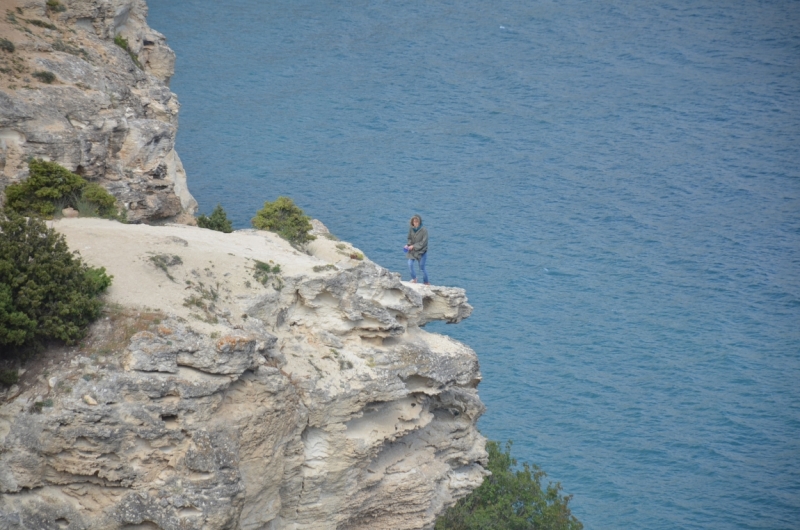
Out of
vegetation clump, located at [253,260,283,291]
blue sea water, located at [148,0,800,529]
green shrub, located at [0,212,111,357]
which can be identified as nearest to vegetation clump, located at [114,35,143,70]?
vegetation clump, located at [253,260,283,291]

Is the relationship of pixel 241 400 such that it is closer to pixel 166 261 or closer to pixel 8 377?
pixel 166 261

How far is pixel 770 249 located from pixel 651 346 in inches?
412

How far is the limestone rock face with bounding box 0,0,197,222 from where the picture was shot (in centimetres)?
2511

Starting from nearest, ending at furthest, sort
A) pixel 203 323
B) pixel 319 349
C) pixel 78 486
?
1. pixel 78 486
2. pixel 203 323
3. pixel 319 349

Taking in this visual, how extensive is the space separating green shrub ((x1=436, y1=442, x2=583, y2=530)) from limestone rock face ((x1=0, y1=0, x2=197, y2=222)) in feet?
43.7

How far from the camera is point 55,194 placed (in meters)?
23.2

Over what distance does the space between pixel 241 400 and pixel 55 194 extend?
7652mm

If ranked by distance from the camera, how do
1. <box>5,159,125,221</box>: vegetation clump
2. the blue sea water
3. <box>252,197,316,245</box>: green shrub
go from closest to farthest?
<box>5,159,125,221</box>: vegetation clump, <box>252,197,316,245</box>: green shrub, the blue sea water

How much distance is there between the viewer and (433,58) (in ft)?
204

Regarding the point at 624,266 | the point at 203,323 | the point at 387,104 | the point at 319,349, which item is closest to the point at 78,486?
the point at 203,323

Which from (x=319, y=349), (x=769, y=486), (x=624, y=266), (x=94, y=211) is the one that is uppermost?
(x=94, y=211)

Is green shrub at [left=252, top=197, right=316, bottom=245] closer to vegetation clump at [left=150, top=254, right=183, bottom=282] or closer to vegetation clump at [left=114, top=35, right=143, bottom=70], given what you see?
vegetation clump at [left=150, top=254, right=183, bottom=282]

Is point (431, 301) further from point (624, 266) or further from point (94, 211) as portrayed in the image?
point (624, 266)

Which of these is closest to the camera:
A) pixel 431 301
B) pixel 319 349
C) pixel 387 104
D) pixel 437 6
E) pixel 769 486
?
pixel 319 349
